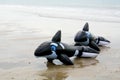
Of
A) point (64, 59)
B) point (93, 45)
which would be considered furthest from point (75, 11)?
point (64, 59)

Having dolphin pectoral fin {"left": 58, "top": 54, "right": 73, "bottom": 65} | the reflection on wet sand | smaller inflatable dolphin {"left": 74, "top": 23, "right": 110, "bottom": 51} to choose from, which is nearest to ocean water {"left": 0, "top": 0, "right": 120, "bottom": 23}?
smaller inflatable dolphin {"left": 74, "top": 23, "right": 110, "bottom": 51}

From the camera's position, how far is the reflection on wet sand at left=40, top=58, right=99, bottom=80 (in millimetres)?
8688

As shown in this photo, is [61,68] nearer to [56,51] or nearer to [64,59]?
[64,59]

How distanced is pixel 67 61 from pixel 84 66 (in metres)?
0.57

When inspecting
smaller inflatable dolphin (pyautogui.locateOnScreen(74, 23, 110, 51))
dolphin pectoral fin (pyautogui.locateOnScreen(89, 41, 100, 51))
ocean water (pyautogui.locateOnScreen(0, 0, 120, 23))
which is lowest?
ocean water (pyautogui.locateOnScreen(0, 0, 120, 23))

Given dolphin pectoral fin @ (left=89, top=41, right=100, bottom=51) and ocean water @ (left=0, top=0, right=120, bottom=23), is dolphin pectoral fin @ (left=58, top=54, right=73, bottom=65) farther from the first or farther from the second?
ocean water @ (left=0, top=0, right=120, bottom=23)

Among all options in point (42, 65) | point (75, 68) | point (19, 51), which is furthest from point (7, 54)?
point (75, 68)

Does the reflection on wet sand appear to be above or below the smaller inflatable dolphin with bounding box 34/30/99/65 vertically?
below

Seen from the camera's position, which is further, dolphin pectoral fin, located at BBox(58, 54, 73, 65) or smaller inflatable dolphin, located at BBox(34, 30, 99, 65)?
dolphin pectoral fin, located at BBox(58, 54, 73, 65)

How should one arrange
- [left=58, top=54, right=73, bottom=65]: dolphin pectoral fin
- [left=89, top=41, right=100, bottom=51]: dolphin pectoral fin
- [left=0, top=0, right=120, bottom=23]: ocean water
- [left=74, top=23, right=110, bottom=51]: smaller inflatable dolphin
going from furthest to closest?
[left=0, top=0, right=120, bottom=23]: ocean water → [left=89, top=41, right=100, bottom=51]: dolphin pectoral fin → [left=74, top=23, right=110, bottom=51]: smaller inflatable dolphin → [left=58, top=54, right=73, bottom=65]: dolphin pectoral fin

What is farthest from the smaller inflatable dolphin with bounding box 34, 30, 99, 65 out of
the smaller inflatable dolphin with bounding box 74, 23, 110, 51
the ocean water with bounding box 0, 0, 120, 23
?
the ocean water with bounding box 0, 0, 120, 23

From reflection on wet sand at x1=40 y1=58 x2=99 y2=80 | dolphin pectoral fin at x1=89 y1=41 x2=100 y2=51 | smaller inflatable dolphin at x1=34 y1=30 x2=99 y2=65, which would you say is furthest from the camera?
dolphin pectoral fin at x1=89 y1=41 x2=100 y2=51

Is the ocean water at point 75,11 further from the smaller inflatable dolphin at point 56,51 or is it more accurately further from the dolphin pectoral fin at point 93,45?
the smaller inflatable dolphin at point 56,51

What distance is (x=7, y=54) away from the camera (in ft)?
36.6
